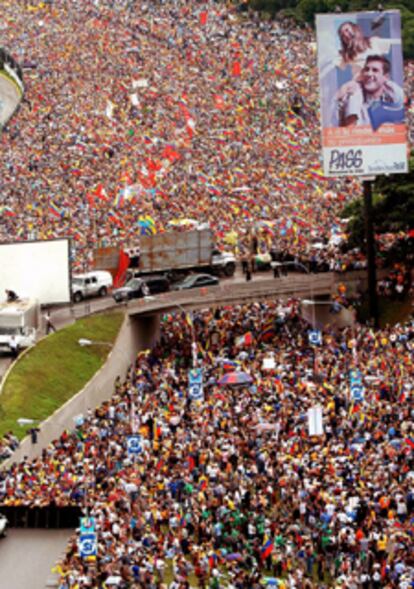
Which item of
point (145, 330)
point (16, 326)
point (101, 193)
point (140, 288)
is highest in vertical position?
point (101, 193)

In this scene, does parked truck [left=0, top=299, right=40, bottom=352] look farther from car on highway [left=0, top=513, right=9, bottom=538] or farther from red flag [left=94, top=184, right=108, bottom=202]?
red flag [left=94, top=184, right=108, bottom=202]

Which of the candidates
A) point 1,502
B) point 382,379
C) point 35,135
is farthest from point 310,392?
point 35,135

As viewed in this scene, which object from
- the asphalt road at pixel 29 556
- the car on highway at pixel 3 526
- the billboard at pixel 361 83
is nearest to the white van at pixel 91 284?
the billboard at pixel 361 83

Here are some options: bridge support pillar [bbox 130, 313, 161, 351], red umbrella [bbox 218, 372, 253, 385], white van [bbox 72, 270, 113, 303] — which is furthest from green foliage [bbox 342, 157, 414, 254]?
red umbrella [bbox 218, 372, 253, 385]

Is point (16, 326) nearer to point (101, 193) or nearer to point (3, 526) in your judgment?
point (3, 526)

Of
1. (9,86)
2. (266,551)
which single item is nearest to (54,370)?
(266,551)

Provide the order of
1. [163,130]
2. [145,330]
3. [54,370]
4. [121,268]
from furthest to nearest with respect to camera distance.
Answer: [163,130] → [121,268] → [145,330] → [54,370]

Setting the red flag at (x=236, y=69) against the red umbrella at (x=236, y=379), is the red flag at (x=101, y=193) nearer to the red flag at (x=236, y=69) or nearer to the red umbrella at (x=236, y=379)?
the red flag at (x=236, y=69)
